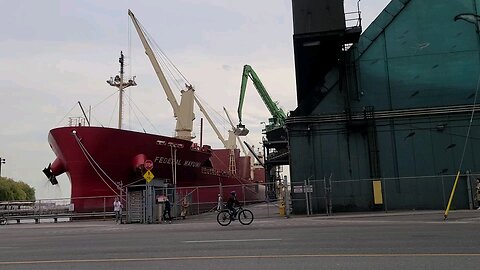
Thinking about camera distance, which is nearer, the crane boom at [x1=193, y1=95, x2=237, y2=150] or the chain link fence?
the chain link fence

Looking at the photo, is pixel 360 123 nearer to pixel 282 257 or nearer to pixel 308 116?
pixel 308 116

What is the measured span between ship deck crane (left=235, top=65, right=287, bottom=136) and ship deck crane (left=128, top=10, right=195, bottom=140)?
22.3 m

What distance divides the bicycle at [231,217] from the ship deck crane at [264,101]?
48617mm

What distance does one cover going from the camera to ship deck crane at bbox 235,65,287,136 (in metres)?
68.8

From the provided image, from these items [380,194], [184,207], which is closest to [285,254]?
[380,194]

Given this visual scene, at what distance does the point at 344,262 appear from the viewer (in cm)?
759

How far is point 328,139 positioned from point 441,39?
345 inches

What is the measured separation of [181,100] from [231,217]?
29.7m

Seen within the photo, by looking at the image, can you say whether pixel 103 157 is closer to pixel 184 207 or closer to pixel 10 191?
pixel 184 207

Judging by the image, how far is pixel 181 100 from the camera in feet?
154

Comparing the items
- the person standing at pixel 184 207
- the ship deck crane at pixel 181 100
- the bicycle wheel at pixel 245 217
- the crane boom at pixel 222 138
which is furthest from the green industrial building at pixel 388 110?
the crane boom at pixel 222 138

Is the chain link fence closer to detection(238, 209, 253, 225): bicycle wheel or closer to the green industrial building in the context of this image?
the green industrial building

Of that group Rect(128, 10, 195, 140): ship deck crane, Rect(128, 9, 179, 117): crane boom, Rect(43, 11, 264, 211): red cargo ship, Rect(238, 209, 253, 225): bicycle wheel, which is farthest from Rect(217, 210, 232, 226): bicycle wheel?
Rect(128, 9, 179, 117): crane boom

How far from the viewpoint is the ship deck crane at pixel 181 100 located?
46062 mm
